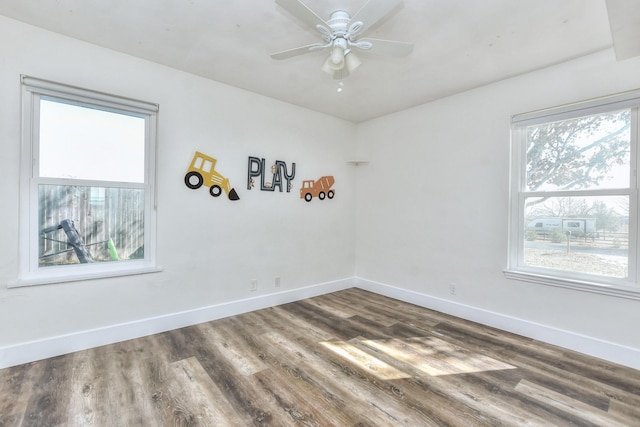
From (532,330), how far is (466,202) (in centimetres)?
143

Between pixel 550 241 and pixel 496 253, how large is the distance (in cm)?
48

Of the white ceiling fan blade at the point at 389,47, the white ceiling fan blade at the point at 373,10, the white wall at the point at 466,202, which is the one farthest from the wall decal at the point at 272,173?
the white ceiling fan blade at the point at 373,10

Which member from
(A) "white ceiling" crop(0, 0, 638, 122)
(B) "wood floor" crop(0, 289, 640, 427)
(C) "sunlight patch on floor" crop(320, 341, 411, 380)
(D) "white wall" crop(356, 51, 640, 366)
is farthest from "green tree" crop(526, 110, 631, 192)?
(C) "sunlight patch on floor" crop(320, 341, 411, 380)

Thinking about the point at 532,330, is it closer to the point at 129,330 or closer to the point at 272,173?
the point at 272,173

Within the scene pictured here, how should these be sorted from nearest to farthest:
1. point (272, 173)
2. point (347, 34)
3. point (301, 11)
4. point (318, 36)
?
point (301, 11)
point (347, 34)
point (318, 36)
point (272, 173)

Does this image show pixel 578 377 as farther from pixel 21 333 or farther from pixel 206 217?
pixel 21 333

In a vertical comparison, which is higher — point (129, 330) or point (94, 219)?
point (94, 219)

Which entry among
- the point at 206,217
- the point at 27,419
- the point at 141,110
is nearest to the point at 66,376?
the point at 27,419

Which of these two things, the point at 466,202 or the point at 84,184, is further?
the point at 466,202

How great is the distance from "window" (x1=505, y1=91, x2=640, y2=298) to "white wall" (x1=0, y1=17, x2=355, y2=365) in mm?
2321

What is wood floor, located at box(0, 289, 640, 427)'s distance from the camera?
5.86 feet

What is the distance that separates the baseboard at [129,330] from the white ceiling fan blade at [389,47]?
2915 mm

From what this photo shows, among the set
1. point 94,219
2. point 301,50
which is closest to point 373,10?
point 301,50

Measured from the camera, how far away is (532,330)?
2.87 meters
